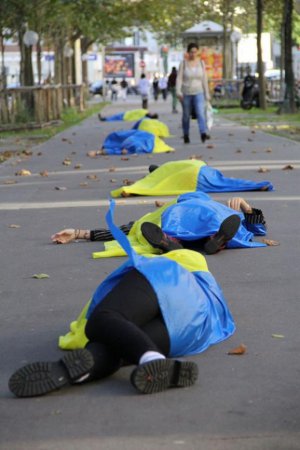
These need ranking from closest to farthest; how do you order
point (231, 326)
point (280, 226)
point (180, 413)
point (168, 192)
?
point (180, 413) < point (231, 326) < point (280, 226) < point (168, 192)

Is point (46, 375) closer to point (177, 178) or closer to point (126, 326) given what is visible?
point (126, 326)

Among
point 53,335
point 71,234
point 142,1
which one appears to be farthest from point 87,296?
point 142,1

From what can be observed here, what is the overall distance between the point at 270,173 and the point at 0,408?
12.4 metres

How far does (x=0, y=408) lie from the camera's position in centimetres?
509

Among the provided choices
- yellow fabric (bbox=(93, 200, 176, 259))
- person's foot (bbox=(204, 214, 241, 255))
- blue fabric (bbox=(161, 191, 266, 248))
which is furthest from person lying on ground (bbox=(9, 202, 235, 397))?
blue fabric (bbox=(161, 191, 266, 248))

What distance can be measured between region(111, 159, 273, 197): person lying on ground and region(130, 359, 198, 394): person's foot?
770cm

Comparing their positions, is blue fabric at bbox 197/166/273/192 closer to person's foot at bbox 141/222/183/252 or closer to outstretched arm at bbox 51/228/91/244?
outstretched arm at bbox 51/228/91/244

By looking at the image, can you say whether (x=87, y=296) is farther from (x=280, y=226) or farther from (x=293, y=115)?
(x=293, y=115)

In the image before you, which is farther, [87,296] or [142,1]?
[142,1]

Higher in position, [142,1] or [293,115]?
[142,1]

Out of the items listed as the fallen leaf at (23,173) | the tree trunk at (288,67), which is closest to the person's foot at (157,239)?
the fallen leaf at (23,173)

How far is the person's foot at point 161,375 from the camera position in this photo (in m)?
5.09

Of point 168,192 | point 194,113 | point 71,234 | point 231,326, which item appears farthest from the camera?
point 194,113

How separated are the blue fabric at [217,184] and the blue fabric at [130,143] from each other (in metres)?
8.67
